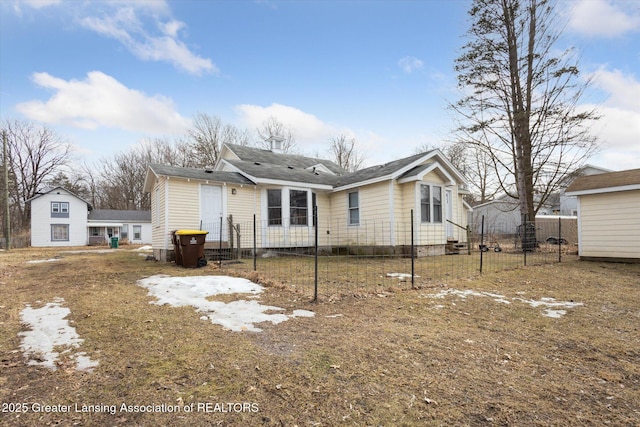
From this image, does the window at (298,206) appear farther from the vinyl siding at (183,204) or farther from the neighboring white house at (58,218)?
the neighboring white house at (58,218)

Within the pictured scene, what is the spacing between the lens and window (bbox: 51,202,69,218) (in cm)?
2986

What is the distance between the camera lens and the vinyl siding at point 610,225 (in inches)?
395

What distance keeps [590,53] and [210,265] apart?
59.0 ft

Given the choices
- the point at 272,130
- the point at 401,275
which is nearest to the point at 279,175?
the point at 401,275

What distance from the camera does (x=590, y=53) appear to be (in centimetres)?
1370

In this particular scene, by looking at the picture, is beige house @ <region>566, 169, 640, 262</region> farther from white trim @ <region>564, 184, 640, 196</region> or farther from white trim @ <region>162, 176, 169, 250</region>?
white trim @ <region>162, 176, 169, 250</region>

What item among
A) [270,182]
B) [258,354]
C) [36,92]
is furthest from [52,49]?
[258,354]

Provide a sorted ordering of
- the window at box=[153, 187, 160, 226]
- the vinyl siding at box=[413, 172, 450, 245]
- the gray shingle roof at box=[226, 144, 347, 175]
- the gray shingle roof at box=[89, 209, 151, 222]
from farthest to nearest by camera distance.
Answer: the gray shingle roof at box=[89, 209, 151, 222] → the gray shingle roof at box=[226, 144, 347, 175] → the window at box=[153, 187, 160, 226] → the vinyl siding at box=[413, 172, 450, 245]

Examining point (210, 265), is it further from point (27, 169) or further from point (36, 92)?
point (27, 169)

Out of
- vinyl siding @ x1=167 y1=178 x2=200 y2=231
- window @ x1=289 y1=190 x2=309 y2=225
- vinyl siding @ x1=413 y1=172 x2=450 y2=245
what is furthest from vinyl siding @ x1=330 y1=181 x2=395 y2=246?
vinyl siding @ x1=167 y1=178 x2=200 y2=231

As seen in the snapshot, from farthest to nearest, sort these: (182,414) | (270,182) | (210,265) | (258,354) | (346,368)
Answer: (270,182) → (210,265) → (258,354) → (346,368) → (182,414)

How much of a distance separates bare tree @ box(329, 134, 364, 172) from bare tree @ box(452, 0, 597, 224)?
2083cm

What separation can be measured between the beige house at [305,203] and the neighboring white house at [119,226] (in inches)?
886

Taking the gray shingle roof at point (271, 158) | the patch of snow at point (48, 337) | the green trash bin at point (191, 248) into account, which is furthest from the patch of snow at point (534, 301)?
the gray shingle roof at point (271, 158)
